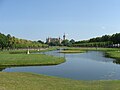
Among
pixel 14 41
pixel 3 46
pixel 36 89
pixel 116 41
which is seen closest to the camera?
pixel 36 89

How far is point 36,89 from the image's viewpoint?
19.9 m

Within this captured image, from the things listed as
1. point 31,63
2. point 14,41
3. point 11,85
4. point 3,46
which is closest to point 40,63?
point 31,63

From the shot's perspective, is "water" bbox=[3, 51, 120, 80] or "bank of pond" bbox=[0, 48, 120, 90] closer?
"bank of pond" bbox=[0, 48, 120, 90]

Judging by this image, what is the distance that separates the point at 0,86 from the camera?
2028 centimetres

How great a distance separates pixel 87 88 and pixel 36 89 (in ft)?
14.3

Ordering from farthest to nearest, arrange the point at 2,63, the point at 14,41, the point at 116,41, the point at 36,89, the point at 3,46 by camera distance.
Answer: the point at 116,41
the point at 14,41
the point at 3,46
the point at 2,63
the point at 36,89

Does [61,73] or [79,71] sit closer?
[61,73]

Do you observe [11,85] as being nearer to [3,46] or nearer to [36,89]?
[36,89]

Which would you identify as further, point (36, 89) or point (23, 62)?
point (23, 62)

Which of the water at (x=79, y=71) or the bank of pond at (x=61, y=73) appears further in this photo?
the water at (x=79, y=71)

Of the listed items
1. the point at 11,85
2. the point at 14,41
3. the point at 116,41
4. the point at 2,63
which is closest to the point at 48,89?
the point at 11,85

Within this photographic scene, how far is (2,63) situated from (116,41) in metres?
145

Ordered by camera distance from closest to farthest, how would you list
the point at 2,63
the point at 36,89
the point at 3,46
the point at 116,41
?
1. the point at 36,89
2. the point at 2,63
3. the point at 3,46
4. the point at 116,41

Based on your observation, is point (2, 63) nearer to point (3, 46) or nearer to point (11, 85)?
point (11, 85)
